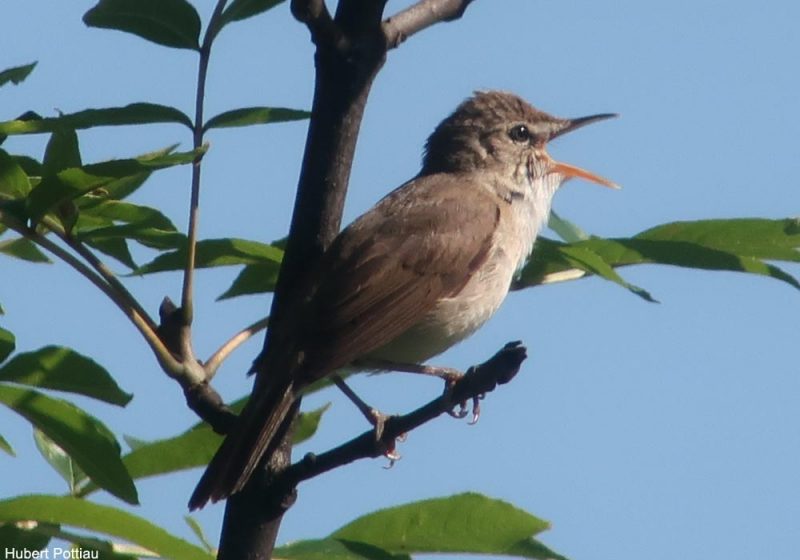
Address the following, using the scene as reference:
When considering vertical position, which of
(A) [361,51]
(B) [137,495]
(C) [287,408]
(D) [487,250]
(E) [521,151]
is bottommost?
(B) [137,495]

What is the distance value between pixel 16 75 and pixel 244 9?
551mm

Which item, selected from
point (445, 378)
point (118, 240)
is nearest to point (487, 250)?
point (445, 378)

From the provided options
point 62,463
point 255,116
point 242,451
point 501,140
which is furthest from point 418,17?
point 501,140

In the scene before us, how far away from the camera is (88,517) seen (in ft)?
7.00

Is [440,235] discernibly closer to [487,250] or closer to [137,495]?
[487,250]

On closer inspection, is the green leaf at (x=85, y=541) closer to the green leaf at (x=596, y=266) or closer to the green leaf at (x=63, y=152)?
the green leaf at (x=63, y=152)

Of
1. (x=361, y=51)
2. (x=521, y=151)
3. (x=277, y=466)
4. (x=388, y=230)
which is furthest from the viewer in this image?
(x=521, y=151)

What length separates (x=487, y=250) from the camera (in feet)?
14.9

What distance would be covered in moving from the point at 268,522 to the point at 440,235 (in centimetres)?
234

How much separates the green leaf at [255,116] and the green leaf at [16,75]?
43 centimetres

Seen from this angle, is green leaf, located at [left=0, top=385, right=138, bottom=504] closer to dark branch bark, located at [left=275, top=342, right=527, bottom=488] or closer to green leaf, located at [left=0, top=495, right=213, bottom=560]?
green leaf, located at [left=0, top=495, right=213, bottom=560]

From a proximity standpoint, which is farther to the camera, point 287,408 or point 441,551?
point 287,408

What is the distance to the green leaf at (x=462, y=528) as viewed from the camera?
7.34 feet

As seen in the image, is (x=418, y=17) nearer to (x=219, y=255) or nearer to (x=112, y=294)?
(x=219, y=255)
